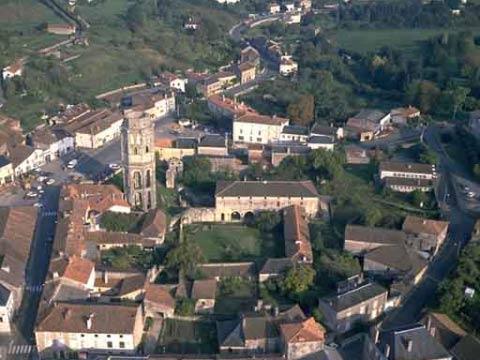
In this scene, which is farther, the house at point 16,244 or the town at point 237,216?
the house at point 16,244

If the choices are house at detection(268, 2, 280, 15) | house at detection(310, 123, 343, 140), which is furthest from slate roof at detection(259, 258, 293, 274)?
house at detection(268, 2, 280, 15)

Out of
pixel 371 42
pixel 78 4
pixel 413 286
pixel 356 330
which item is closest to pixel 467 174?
pixel 413 286

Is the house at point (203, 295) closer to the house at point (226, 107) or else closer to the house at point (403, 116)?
the house at point (226, 107)

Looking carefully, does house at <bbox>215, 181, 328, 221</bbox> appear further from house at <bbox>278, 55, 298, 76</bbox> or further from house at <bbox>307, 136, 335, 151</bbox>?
house at <bbox>278, 55, 298, 76</bbox>

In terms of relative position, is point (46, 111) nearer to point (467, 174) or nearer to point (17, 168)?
point (17, 168)

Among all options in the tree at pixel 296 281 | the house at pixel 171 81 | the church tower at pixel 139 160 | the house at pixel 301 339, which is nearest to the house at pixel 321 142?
the church tower at pixel 139 160
